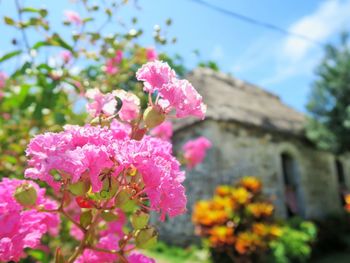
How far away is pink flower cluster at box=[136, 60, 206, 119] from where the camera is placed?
69 cm

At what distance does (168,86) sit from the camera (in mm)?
686

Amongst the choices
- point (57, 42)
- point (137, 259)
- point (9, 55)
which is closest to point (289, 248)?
point (57, 42)

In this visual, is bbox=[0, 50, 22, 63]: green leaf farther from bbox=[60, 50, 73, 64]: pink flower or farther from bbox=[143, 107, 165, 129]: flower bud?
bbox=[143, 107, 165, 129]: flower bud

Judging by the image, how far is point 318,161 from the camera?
26.2 feet

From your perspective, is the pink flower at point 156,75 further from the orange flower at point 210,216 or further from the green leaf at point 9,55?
the orange flower at point 210,216

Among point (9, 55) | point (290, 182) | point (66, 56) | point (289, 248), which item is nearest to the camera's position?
point (9, 55)

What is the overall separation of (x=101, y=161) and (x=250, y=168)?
6026mm

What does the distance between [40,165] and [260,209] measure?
4.18m

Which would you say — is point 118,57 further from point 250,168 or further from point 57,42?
point 250,168

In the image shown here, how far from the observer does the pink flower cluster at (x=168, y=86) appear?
0.69m

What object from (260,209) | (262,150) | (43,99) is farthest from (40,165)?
(262,150)

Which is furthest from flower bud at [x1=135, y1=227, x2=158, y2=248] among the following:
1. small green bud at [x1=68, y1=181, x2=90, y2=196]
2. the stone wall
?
the stone wall

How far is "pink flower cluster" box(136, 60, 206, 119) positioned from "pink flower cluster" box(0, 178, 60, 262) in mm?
266

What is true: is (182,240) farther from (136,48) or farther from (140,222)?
(140,222)
